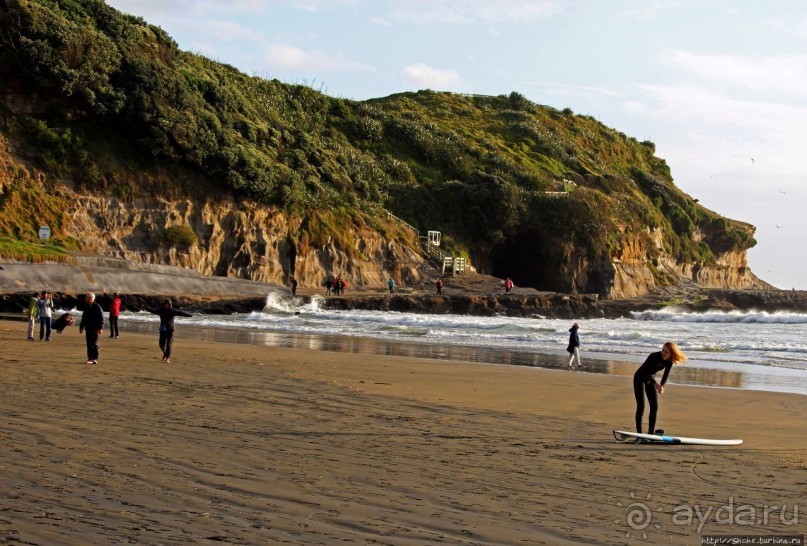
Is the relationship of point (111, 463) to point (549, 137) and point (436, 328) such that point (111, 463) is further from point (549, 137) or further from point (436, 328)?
point (549, 137)

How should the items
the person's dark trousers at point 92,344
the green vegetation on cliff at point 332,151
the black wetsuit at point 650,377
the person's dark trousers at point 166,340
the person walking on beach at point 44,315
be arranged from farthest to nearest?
the green vegetation on cliff at point 332,151 < the person walking on beach at point 44,315 < the person's dark trousers at point 166,340 < the person's dark trousers at point 92,344 < the black wetsuit at point 650,377

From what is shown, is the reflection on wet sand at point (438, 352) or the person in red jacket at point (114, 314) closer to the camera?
the reflection on wet sand at point (438, 352)

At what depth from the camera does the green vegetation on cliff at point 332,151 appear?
1818 inches

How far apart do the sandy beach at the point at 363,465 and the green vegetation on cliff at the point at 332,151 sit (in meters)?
33.5

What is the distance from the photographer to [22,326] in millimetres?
26516

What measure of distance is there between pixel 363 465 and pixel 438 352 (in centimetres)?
1714

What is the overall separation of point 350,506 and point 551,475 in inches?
95.0

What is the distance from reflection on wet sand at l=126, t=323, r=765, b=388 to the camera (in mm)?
21047

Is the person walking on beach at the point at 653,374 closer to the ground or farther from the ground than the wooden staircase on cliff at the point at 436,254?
closer to the ground

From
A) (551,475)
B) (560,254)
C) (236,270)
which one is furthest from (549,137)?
(551,475)

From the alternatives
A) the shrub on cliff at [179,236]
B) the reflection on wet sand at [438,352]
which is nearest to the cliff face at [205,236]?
the shrub on cliff at [179,236]

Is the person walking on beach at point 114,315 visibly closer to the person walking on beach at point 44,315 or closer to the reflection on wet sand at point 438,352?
the person walking on beach at point 44,315

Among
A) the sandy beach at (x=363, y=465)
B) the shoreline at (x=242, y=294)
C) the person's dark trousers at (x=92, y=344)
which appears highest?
the shoreline at (x=242, y=294)

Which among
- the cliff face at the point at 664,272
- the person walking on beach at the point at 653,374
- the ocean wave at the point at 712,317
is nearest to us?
the person walking on beach at the point at 653,374
